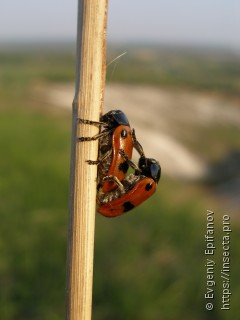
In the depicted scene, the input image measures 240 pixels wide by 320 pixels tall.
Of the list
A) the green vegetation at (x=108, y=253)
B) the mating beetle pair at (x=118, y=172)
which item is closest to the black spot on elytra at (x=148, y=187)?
the mating beetle pair at (x=118, y=172)

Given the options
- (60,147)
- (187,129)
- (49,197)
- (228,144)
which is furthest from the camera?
(187,129)

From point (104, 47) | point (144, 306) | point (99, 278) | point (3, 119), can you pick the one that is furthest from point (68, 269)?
point (3, 119)

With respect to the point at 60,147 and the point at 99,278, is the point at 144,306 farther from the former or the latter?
the point at 60,147

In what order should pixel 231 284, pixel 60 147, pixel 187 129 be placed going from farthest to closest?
1. pixel 187 129
2. pixel 60 147
3. pixel 231 284

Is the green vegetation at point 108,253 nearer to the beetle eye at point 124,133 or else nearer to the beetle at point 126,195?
the beetle at point 126,195

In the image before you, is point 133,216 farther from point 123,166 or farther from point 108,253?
point 123,166
